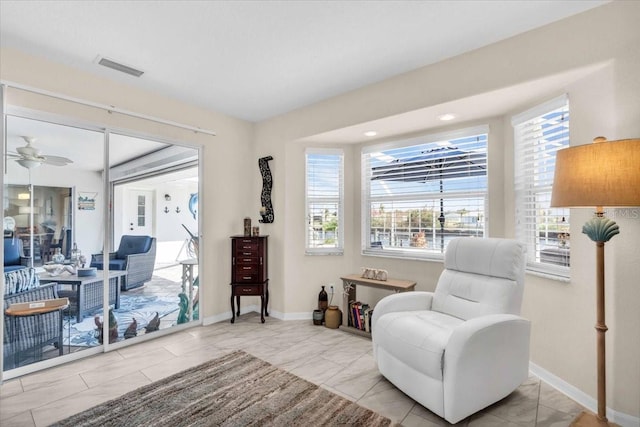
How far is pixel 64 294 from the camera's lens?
268cm

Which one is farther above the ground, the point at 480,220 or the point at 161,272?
the point at 480,220

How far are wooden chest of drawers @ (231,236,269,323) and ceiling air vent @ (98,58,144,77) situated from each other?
6.35ft

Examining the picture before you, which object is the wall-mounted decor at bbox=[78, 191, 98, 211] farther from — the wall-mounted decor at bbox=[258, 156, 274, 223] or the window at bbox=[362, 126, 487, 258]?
the window at bbox=[362, 126, 487, 258]

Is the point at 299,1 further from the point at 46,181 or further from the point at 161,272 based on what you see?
the point at 161,272

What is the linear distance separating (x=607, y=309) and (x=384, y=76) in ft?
8.11

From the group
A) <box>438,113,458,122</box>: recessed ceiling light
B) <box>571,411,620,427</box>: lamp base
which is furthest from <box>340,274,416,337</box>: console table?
<box>438,113,458,122</box>: recessed ceiling light

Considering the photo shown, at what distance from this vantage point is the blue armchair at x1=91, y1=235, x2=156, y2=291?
9.80 ft

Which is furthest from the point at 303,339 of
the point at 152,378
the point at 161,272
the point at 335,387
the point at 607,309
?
the point at 607,309

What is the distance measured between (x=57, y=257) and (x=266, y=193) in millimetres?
2191

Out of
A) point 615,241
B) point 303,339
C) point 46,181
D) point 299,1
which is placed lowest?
point 303,339

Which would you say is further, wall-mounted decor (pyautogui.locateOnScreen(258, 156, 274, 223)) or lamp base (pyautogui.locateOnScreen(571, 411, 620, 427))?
wall-mounted decor (pyautogui.locateOnScreen(258, 156, 274, 223))

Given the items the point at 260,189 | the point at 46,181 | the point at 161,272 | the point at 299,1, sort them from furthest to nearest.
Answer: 1. the point at 260,189
2. the point at 161,272
3. the point at 46,181
4. the point at 299,1

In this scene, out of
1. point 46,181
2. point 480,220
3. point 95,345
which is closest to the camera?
point 46,181

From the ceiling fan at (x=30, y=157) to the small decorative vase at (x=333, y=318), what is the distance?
3.06m
